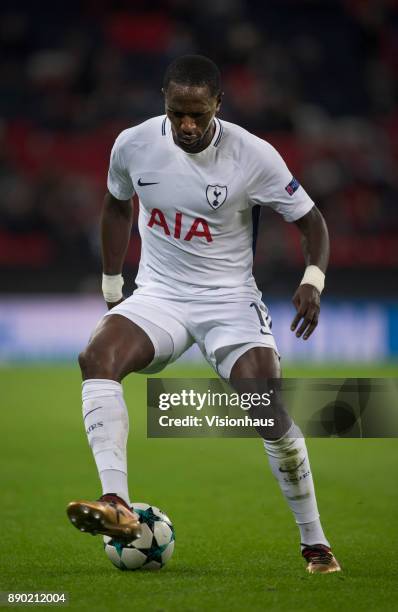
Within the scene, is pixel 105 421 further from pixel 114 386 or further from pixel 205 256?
pixel 205 256

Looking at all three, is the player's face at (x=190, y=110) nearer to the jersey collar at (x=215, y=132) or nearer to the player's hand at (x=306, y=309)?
the jersey collar at (x=215, y=132)

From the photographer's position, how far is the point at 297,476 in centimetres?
510

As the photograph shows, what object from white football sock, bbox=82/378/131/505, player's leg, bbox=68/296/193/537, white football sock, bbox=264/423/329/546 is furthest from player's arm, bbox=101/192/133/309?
white football sock, bbox=264/423/329/546

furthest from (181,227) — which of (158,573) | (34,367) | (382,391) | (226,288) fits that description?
(34,367)

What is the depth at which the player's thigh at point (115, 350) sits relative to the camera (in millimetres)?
4824

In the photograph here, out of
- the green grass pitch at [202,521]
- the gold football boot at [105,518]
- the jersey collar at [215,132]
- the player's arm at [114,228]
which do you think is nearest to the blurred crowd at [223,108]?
the green grass pitch at [202,521]

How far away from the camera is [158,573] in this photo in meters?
5.02

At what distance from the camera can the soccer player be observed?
4980 mm

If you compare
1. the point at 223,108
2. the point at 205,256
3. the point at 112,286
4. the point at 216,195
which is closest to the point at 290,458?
the point at 205,256

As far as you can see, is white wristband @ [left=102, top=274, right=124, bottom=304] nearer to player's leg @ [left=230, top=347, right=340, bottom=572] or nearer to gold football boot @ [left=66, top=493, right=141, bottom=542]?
player's leg @ [left=230, top=347, right=340, bottom=572]

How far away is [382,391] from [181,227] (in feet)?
4.02

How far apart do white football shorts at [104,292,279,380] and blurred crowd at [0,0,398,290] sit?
35.2 ft

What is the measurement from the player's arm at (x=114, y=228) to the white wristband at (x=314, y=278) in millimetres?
1038

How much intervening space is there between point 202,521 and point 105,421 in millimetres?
1933
